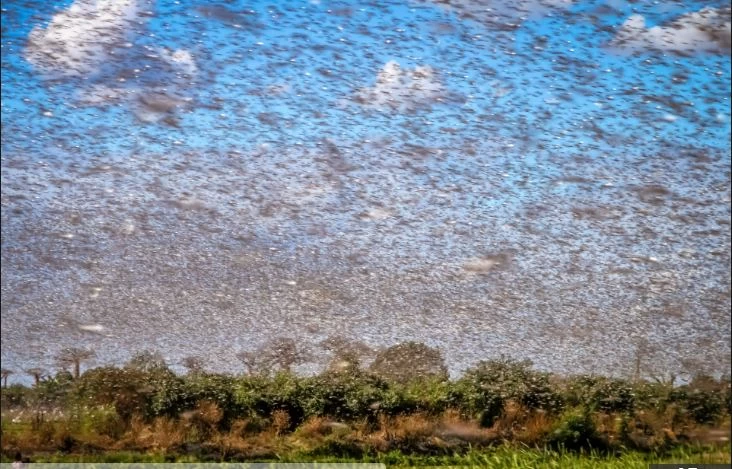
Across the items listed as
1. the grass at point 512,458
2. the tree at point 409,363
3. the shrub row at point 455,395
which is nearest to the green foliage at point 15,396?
the grass at point 512,458

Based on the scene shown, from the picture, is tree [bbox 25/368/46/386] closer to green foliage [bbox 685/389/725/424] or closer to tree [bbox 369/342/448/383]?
tree [bbox 369/342/448/383]

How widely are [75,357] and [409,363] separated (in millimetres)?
1931

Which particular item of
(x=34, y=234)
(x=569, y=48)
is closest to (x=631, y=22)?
(x=569, y=48)

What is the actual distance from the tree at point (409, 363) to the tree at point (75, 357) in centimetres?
165


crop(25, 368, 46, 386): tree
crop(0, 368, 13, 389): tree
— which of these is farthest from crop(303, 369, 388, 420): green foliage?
crop(0, 368, 13, 389): tree

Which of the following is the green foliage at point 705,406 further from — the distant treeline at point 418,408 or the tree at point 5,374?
the tree at point 5,374

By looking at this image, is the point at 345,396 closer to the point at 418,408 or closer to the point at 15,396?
the point at 418,408

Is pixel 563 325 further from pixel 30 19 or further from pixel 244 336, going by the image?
pixel 30 19

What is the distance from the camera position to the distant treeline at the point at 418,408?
15.5 ft

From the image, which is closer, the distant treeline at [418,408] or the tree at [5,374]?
the distant treeline at [418,408]

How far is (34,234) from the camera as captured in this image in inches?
198

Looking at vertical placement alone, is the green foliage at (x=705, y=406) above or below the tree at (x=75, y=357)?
above

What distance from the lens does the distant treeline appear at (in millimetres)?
4715

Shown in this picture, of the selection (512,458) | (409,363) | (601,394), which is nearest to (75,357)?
(409,363)
